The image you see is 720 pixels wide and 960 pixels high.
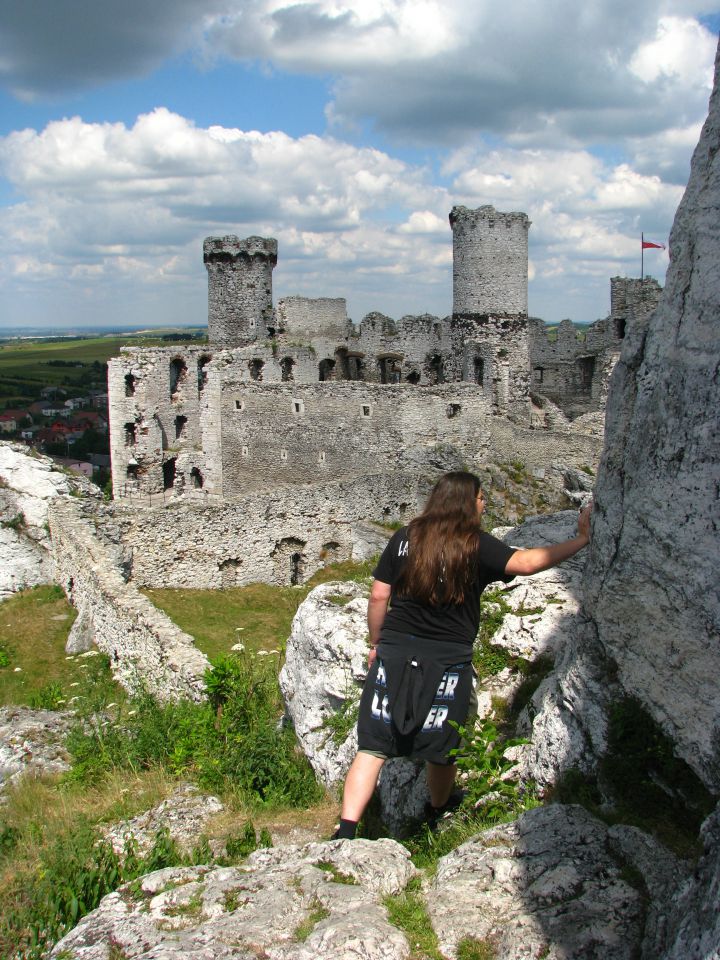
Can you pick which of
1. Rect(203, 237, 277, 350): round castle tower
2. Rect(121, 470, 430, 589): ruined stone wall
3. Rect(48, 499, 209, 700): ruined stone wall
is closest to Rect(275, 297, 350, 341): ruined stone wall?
Rect(203, 237, 277, 350): round castle tower

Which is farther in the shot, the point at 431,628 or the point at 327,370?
the point at 327,370

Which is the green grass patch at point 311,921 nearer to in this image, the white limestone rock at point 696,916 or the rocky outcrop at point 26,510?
the white limestone rock at point 696,916

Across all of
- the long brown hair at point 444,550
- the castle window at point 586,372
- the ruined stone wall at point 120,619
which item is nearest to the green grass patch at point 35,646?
the ruined stone wall at point 120,619

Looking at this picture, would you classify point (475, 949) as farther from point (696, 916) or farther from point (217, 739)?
point (217, 739)

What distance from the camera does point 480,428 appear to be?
87.5 feet

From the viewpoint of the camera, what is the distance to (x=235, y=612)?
631 inches

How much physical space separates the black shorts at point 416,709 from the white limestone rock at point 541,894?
69cm

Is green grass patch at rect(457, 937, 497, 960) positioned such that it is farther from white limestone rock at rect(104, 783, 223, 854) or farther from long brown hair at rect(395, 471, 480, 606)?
white limestone rock at rect(104, 783, 223, 854)

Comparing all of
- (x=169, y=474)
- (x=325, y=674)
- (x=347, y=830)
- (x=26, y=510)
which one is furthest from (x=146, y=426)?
(x=347, y=830)

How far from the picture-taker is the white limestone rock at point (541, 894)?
3.53 metres

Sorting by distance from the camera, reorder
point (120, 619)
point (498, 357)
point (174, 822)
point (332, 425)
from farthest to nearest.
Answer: point (498, 357), point (332, 425), point (120, 619), point (174, 822)

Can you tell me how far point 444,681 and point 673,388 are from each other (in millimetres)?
2244

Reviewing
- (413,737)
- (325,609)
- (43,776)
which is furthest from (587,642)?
(43,776)

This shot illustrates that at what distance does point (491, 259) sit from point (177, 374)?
12844 millimetres
